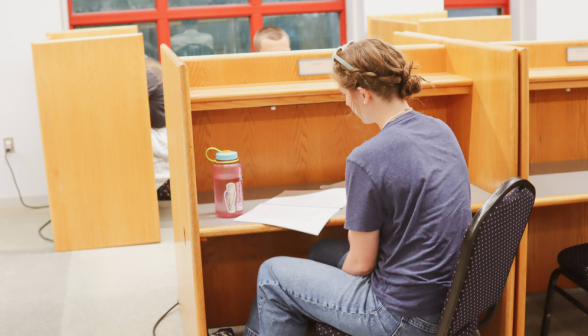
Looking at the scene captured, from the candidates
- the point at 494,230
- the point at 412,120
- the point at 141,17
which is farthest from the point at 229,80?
the point at 141,17

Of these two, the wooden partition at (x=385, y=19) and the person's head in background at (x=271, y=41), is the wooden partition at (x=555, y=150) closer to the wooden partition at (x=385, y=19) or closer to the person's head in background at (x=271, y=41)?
the person's head in background at (x=271, y=41)

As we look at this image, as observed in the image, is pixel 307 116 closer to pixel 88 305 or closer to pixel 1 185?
pixel 88 305

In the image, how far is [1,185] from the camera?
4.12 m

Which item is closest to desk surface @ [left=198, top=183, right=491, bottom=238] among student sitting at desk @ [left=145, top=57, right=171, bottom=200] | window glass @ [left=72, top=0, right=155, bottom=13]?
student sitting at desk @ [left=145, top=57, right=171, bottom=200]

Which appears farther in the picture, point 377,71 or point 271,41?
point 271,41

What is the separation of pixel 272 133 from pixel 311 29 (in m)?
3.49

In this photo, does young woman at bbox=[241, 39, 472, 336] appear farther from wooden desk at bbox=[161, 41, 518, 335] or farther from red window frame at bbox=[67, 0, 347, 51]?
red window frame at bbox=[67, 0, 347, 51]

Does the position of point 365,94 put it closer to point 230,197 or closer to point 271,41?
point 230,197

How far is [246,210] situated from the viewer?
5.93 ft

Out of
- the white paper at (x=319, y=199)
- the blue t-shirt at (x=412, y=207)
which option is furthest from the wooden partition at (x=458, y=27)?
the blue t-shirt at (x=412, y=207)

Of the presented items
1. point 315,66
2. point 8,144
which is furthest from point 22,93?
point 315,66

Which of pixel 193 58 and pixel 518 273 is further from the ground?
pixel 193 58

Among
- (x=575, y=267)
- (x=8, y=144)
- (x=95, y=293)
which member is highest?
(x=8, y=144)

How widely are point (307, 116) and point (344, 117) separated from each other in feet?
0.44
